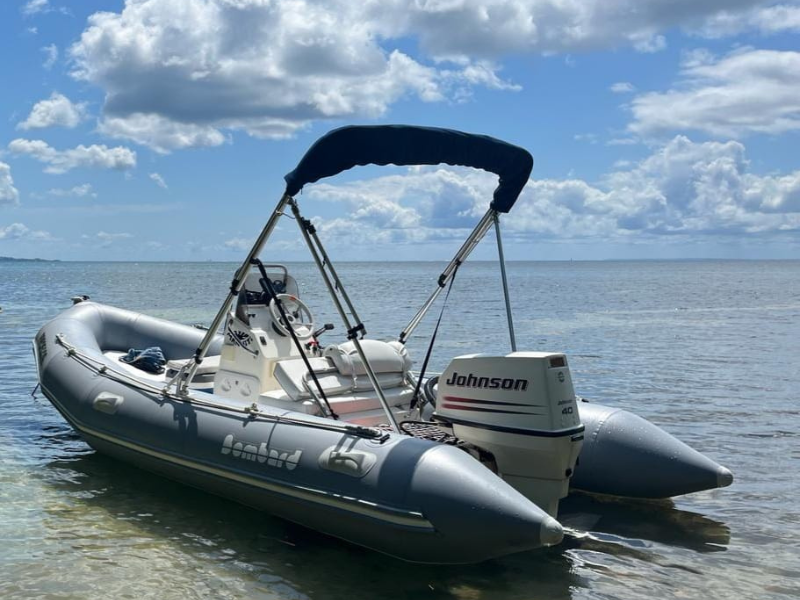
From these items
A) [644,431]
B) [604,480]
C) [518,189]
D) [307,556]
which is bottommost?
[307,556]

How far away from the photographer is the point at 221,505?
22.3 feet

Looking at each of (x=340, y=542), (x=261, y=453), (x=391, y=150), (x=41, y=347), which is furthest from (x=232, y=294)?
(x=41, y=347)

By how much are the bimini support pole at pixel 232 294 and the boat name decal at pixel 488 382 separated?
1801 millimetres

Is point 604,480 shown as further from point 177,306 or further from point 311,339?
point 177,306

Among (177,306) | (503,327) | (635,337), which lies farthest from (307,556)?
(177,306)

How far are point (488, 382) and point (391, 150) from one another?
187cm

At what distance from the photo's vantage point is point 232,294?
6.57 metres

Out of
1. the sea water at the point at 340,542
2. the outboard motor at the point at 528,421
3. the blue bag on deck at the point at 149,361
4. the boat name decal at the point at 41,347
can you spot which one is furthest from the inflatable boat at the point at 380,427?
the blue bag on deck at the point at 149,361

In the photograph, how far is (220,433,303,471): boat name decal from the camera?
19.0 feet

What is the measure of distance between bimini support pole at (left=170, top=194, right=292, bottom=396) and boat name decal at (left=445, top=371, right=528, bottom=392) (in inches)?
70.9

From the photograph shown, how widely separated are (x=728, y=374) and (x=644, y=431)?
872 centimetres

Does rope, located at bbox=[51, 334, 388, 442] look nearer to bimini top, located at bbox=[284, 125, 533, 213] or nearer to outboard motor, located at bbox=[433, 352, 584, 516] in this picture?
outboard motor, located at bbox=[433, 352, 584, 516]

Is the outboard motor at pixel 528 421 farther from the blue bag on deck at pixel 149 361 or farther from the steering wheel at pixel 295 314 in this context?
the blue bag on deck at pixel 149 361

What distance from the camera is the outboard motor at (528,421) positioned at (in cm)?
544
